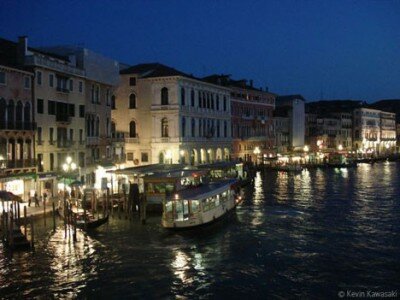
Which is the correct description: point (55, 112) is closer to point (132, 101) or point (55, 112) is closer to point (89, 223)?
point (89, 223)

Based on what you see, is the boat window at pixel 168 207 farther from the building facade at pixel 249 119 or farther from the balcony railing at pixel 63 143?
the building facade at pixel 249 119

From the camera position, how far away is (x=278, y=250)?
2150cm

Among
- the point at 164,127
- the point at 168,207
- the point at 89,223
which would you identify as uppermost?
the point at 164,127

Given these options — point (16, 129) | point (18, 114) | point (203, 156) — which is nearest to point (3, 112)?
point (16, 129)

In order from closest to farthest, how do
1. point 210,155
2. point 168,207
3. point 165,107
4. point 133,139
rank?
point 168,207
point 165,107
point 133,139
point 210,155

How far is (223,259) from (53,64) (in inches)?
750

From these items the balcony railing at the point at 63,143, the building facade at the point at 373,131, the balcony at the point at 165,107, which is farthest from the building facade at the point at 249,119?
the building facade at the point at 373,131

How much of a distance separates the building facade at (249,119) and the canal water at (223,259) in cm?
3316

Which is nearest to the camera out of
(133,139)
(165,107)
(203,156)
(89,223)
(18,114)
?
(89,223)

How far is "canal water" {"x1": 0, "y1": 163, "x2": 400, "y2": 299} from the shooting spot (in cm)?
1714

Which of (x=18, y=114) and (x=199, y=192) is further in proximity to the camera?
(x=18, y=114)

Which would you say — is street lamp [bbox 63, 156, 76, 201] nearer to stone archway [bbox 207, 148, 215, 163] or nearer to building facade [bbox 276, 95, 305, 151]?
stone archway [bbox 207, 148, 215, 163]

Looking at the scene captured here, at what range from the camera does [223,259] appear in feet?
66.9

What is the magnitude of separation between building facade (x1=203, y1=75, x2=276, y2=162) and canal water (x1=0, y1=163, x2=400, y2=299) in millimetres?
33165
